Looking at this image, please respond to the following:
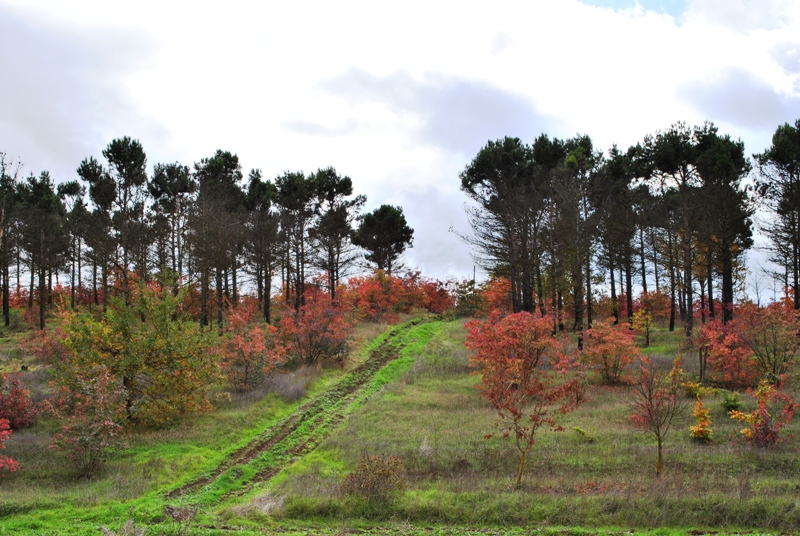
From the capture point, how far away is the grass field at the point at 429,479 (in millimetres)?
11664

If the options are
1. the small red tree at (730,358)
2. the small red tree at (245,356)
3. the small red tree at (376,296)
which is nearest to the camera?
the small red tree at (730,358)

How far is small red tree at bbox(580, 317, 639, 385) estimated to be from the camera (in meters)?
22.4

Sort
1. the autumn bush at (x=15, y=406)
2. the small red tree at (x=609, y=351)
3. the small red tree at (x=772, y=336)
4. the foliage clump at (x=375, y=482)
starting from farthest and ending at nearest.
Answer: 1. the small red tree at (x=609, y=351)
2. the small red tree at (x=772, y=336)
3. the autumn bush at (x=15, y=406)
4. the foliage clump at (x=375, y=482)

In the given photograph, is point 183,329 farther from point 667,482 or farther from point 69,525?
point 667,482

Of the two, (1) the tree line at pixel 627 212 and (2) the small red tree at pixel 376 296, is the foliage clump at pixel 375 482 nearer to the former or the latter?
(1) the tree line at pixel 627 212

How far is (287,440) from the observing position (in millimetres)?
17938

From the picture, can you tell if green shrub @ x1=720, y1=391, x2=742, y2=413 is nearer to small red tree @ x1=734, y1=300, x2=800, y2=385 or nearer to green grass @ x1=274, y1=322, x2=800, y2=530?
green grass @ x1=274, y1=322, x2=800, y2=530

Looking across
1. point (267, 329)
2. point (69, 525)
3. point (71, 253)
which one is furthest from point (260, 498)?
point (71, 253)

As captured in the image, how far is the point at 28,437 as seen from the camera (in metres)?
17.3

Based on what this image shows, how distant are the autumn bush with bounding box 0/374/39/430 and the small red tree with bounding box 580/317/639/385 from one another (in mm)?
20350

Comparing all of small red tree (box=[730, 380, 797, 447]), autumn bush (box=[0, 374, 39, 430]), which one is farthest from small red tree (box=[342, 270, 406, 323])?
small red tree (box=[730, 380, 797, 447])

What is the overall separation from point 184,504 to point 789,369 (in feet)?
67.6

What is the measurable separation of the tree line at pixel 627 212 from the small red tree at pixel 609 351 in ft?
22.8

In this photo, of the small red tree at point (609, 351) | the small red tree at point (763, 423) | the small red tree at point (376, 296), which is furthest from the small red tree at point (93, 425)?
the small red tree at point (376, 296)
